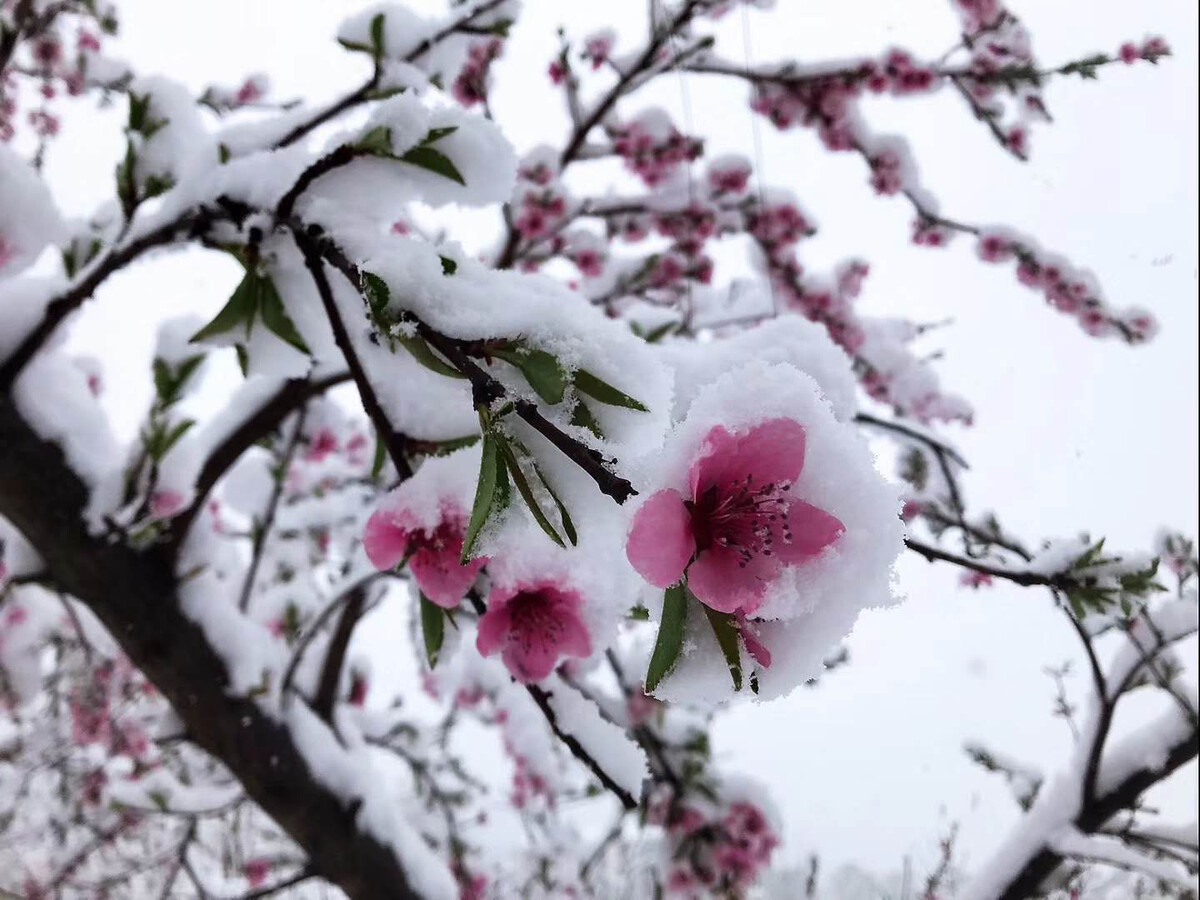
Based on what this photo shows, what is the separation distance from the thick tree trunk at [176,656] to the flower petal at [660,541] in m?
1.43

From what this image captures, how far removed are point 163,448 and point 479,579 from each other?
811mm

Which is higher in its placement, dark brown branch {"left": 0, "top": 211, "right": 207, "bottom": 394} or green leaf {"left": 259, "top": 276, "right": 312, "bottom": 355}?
dark brown branch {"left": 0, "top": 211, "right": 207, "bottom": 394}

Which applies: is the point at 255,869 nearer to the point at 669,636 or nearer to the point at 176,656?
the point at 176,656

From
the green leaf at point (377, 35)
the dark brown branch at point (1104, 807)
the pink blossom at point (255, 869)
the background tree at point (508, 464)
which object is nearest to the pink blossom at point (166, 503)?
the background tree at point (508, 464)

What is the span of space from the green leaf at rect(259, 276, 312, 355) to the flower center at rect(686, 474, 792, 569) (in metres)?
0.61

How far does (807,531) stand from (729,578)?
0.05 meters

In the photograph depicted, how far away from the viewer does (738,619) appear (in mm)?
445


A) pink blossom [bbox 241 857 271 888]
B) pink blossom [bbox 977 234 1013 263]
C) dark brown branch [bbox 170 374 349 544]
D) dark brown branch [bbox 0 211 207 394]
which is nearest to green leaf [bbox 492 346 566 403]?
dark brown branch [bbox 0 211 207 394]

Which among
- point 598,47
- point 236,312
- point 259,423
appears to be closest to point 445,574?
point 236,312

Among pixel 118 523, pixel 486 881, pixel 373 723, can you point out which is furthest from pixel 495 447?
pixel 486 881

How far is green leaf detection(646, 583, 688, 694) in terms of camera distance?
0.43 metres

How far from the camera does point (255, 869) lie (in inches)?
126

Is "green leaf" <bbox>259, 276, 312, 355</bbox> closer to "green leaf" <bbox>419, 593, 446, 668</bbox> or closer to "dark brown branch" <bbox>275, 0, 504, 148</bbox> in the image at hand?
"green leaf" <bbox>419, 593, 446, 668</bbox>

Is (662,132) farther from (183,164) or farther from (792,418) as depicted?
(792,418)
